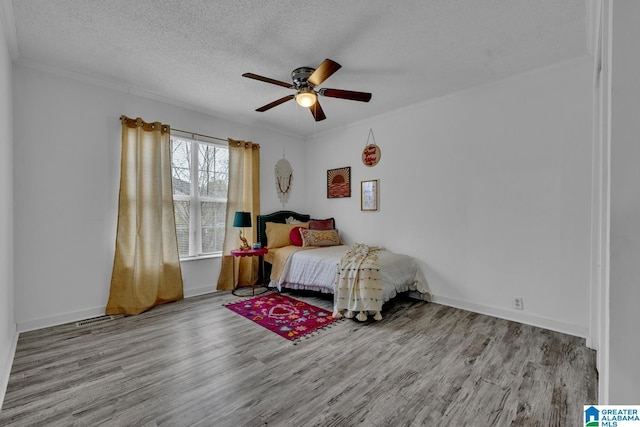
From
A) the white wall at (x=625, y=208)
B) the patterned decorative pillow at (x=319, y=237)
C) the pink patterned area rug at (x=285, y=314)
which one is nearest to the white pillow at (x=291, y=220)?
the patterned decorative pillow at (x=319, y=237)

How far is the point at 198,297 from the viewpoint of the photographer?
12.9 ft

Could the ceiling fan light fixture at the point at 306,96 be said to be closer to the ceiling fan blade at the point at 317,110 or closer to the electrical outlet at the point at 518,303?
the ceiling fan blade at the point at 317,110

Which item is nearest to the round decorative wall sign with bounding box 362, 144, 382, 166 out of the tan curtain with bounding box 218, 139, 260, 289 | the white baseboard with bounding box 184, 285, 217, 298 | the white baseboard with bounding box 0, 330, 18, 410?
the tan curtain with bounding box 218, 139, 260, 289

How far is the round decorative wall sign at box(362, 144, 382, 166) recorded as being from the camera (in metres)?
4.39

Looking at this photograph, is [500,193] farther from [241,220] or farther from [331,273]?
[241,220]

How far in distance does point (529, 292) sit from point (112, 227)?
4752mm

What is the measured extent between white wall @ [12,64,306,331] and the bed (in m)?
2.07

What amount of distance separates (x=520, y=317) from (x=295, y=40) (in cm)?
360

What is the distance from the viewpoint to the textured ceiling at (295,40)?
2.09 meters

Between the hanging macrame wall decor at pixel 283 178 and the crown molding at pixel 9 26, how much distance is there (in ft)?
10.8

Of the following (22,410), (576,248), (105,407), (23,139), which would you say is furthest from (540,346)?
(23,139)

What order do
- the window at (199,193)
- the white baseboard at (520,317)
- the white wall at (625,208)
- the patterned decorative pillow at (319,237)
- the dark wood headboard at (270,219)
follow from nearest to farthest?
the white wall at (625,208), the white baseboard at (520,317), the window at (199,193), the patterned decorative pillow at (319,237), the dark wood headboard at (270,219)

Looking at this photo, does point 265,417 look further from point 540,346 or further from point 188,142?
point 188,142

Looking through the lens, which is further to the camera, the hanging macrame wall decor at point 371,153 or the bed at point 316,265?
the hanging macrame wall decor at point 371,153
